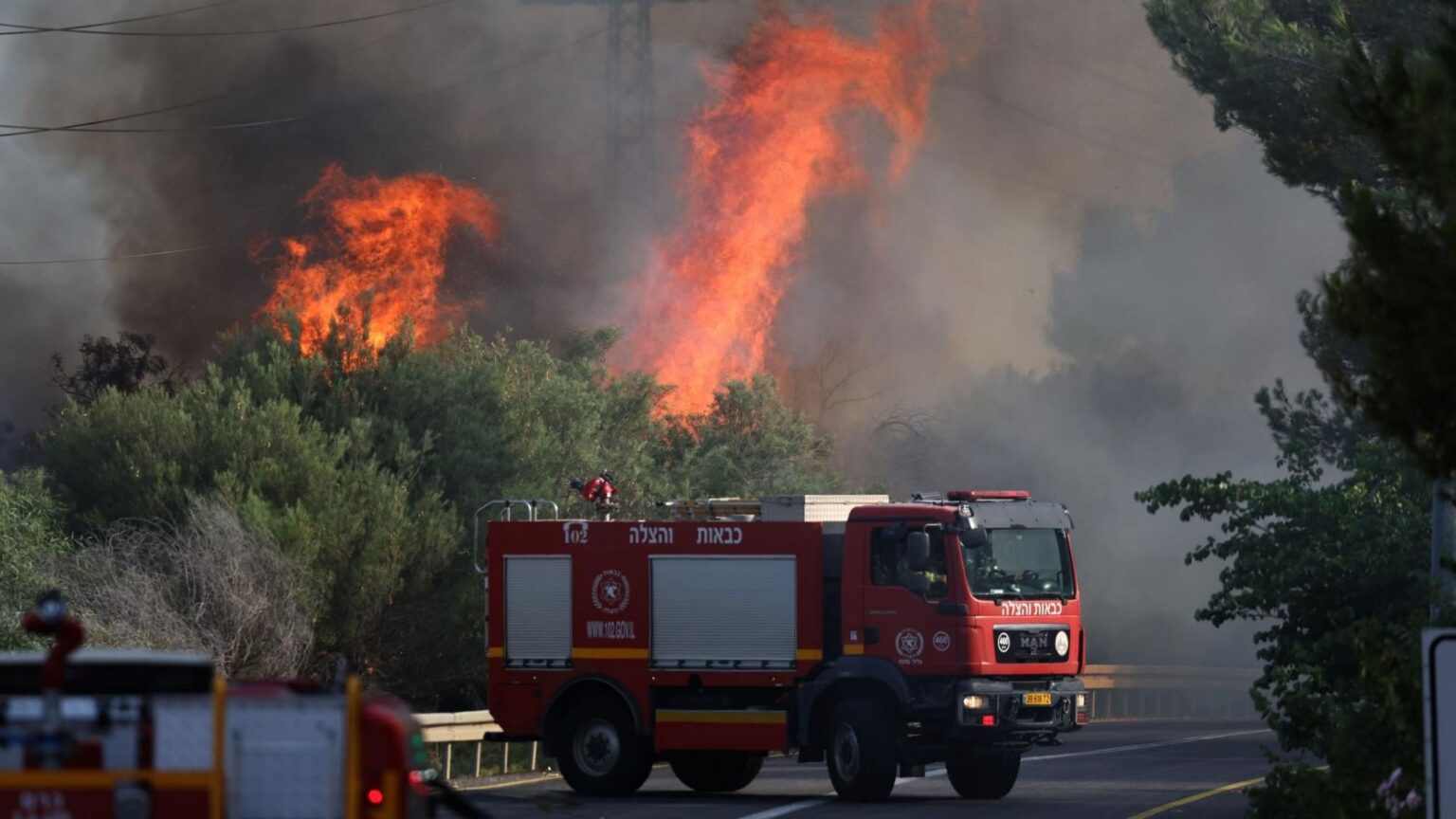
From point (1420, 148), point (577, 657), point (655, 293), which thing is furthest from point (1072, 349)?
point (1420, 148)

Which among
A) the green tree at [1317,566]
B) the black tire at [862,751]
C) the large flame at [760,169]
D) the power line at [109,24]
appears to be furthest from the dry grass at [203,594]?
the power line at [109,24]

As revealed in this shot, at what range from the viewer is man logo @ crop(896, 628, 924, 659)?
2036cm

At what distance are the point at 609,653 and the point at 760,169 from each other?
175 ft

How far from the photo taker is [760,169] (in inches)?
2889

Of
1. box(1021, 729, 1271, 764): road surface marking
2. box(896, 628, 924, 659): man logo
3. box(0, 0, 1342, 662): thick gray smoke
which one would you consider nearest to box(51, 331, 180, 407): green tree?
box(0, 0, 1342, 662): thick gray smoke

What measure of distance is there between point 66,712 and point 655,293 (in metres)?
64.5

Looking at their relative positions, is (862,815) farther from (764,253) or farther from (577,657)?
(764,253)

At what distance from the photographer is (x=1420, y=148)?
8438 mm

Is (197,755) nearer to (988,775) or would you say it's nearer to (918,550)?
(918,550)

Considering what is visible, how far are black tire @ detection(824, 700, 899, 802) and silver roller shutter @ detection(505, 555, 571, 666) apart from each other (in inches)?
123

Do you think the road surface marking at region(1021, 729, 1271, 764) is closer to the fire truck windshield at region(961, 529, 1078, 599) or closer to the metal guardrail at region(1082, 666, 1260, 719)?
the fire truck windshield at region(961, 529, 1078, 599)

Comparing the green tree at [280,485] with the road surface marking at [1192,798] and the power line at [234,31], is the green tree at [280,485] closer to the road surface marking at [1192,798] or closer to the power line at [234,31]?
the road surface marking at [1192,798]

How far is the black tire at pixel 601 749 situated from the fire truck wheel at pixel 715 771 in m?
0.63

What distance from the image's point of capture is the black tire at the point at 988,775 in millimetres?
21438
